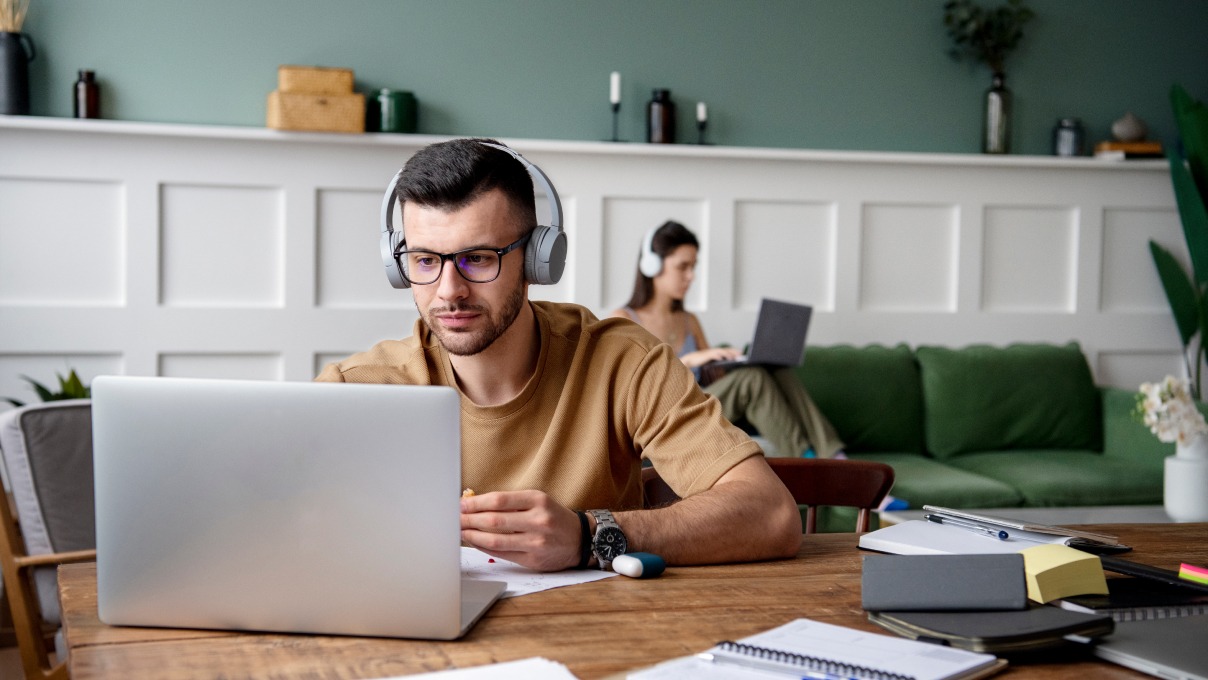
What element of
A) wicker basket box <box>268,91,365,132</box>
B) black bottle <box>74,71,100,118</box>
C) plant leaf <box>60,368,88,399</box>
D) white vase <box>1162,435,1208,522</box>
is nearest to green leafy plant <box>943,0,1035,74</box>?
white vase <box>1162,435,1208,522</box>

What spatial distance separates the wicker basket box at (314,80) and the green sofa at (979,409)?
1878 mm

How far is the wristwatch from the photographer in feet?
4.19

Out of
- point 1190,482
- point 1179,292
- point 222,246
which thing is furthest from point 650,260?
point 1179,292

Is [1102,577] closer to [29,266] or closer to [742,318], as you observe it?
[742,318]

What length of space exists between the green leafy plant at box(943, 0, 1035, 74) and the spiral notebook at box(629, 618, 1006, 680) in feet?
12.2

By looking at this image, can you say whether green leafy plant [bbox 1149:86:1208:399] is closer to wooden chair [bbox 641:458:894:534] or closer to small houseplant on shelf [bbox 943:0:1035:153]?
small houseplant on shelf [bbox 943:0:1035:153]

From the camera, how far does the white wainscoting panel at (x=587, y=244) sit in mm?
3615

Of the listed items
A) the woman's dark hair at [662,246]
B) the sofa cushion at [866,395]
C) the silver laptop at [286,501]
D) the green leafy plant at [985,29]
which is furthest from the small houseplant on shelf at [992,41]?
the silver laptop at [286,501]

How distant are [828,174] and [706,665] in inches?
137

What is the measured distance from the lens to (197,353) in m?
3.73

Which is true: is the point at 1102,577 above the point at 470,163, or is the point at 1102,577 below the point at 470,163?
below

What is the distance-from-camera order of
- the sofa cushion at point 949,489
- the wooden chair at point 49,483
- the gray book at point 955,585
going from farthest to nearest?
1. the sofa cushion at point 949,489
2. the wooden chair at point 49,483
3. the gray book at point 955,585

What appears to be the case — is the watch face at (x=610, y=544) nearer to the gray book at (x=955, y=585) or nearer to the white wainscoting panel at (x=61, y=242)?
the gray book at (x=955, y=585)

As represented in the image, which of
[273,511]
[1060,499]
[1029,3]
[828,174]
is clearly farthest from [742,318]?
[273,511]
